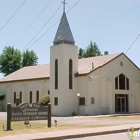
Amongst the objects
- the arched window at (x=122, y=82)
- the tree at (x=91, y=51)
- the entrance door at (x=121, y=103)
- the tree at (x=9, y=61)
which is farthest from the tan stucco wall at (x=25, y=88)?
the tree at (x=91, y=51)

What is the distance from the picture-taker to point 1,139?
537 inches

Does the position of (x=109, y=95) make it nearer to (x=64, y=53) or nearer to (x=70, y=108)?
(x=70, y=108)

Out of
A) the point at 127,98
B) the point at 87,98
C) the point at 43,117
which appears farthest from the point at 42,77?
the point at 43,117

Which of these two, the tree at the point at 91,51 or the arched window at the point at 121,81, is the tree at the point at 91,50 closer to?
the tree at the point at 91,51

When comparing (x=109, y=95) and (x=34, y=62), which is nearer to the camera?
(x=109, y=95)

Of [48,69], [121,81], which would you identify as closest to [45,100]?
[48,69]

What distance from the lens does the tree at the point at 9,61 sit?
75.2m

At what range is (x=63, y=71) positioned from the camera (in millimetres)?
39562

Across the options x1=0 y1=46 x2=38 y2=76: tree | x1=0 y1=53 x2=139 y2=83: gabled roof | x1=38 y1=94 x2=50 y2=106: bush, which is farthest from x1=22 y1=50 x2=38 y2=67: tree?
x1=38 y1=94 x2=50 y2=106: bush

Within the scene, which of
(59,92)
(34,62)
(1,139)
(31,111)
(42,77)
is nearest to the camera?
(1,139)

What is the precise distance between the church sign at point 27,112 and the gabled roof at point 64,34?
20.6 m

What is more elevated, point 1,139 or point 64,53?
point 64,53

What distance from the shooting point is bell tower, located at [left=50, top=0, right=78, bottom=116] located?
39.5 metres

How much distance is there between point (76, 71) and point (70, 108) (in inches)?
195
